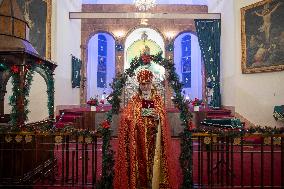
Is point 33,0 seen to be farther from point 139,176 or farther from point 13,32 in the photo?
point 139,176

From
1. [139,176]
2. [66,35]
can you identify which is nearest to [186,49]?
[66,35]

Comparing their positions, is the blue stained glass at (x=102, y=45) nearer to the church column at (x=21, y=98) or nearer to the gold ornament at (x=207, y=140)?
the church column at (x=21, y=98)

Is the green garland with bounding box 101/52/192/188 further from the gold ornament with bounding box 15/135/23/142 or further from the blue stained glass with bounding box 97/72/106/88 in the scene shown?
the blue stained glass with bounding box 97/72/106/88

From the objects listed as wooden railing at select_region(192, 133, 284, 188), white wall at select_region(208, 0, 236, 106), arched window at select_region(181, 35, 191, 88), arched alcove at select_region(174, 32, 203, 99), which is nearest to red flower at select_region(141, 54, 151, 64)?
wooden railing at select_region(192, 133, 284, 188)

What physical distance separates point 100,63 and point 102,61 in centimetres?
20

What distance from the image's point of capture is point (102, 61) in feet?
60.6

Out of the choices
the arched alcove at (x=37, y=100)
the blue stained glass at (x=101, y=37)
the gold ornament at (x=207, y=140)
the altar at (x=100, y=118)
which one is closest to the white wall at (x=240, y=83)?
the altar at (x=100, y=118)

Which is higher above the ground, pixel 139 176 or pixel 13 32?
pixel 13 32

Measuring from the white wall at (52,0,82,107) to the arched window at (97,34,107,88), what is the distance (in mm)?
2834

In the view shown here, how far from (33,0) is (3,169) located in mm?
6979

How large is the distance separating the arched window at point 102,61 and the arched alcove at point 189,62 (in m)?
4.40

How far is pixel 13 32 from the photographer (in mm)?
5645

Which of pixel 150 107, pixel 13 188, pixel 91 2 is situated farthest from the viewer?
pixel 91 2

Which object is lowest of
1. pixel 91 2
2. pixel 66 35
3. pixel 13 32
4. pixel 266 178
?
pixel 266 178
